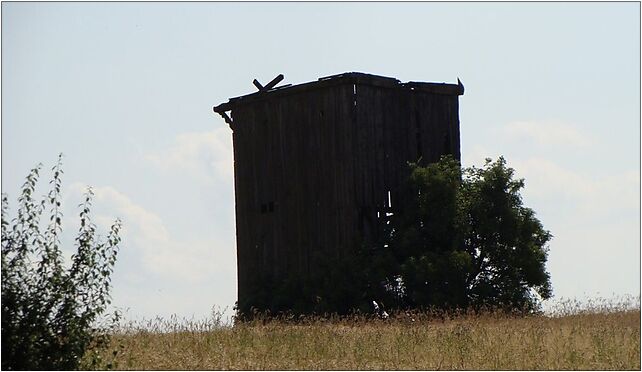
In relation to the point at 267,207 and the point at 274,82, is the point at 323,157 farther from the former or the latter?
the point at 274,82

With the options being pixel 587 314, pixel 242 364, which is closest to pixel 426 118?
pixel 587 314

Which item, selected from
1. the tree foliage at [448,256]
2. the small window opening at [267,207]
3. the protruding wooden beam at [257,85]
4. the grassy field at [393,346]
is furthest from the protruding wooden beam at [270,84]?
the grassy field at [393,346]

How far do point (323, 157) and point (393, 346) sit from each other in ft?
35.3

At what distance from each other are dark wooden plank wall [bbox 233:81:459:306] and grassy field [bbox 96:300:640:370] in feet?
22.2

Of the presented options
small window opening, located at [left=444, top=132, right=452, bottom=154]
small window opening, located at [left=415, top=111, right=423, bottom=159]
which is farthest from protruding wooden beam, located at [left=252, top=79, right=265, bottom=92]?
small window opening, located at [left=444, top=132, right=452, bottom=154]

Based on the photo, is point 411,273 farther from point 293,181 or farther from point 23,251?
point 23,251

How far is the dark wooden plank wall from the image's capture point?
92.8ft

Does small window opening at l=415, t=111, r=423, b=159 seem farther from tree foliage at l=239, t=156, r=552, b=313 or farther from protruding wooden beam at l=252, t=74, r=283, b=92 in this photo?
protruding wooden beam at l=252, t=74, r=283, b=92

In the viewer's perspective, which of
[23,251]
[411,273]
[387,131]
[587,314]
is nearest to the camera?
[23,251]

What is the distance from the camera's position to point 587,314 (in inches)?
937

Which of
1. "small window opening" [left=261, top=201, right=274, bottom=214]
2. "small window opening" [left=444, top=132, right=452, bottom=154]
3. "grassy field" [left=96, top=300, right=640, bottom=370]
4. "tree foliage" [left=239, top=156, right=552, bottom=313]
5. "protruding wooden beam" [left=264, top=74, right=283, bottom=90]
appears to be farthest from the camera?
"small window opening" [left=444, top=132, right=452, bottom=154]

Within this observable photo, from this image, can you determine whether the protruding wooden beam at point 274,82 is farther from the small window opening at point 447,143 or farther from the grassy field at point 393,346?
the grassy field at point 393,346

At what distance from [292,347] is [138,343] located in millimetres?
2816

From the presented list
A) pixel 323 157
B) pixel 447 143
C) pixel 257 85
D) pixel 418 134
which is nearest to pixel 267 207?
pixel 323 157
